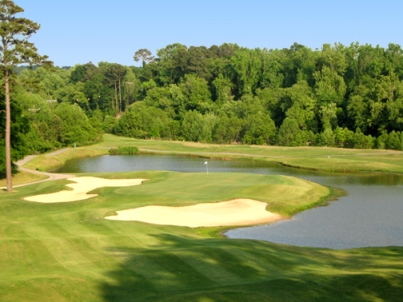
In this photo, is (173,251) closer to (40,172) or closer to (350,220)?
(350,220)

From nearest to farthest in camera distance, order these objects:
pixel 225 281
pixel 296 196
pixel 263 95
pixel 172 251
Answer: pixel 225 281 → pixel 172 251 → pixel 296 196 → pixel 263 95

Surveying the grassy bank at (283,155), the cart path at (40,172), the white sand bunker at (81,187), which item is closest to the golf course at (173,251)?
the white sand bunker at (81,187)

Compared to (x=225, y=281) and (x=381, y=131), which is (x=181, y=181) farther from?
(x=381, y=131)

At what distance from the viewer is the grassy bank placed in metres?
59.8

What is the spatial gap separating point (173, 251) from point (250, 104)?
295 feet

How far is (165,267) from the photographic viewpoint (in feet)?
56.6

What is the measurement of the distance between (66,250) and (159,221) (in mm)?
11780

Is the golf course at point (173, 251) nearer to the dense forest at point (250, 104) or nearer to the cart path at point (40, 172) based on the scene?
the cart path at point (40, 172)

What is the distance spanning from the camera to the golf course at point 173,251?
14375 millimetres

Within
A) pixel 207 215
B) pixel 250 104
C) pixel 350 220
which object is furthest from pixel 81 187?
pixel 250 104

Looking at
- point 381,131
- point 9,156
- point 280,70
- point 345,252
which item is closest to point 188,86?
point 280,70

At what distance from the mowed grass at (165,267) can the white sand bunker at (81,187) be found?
7.15 m

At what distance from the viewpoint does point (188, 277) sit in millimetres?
16328

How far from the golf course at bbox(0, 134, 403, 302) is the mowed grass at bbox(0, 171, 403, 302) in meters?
0.04
